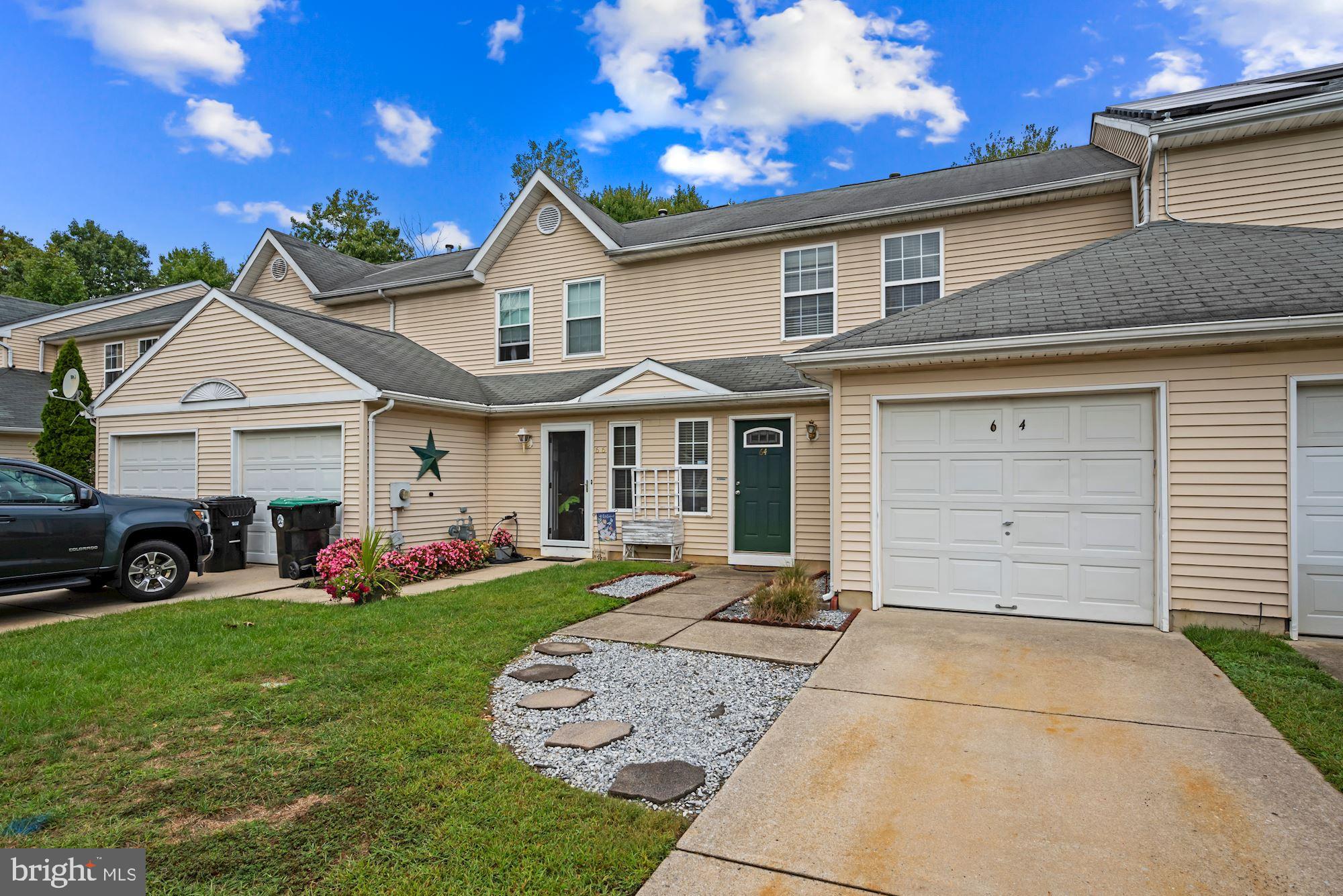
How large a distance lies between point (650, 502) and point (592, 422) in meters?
1.76

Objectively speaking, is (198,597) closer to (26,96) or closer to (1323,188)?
(1323,188)

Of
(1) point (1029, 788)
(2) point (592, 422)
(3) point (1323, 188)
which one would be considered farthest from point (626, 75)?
(1) point (1029, 788)

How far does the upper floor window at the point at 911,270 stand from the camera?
9.85 m

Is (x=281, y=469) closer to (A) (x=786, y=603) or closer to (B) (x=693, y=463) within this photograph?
(B) (x=693, y=463)

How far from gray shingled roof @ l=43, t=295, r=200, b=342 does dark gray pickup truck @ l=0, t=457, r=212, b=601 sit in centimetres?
1053

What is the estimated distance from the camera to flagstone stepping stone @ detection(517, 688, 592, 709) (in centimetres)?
428

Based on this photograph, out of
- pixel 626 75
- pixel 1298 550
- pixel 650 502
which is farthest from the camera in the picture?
pixel 626 75

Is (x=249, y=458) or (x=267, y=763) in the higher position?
(x=249, y=458)

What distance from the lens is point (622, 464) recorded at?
11.0m

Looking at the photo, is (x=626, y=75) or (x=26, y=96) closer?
(x=26, y=96)

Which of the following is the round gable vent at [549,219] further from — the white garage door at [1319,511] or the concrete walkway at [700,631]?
the white garage door at [1319,511]

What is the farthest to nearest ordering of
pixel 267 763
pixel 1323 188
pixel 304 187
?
pixel 304 187, pixel 1323 188, pixel 267 763

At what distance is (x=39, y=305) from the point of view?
20969 mm
